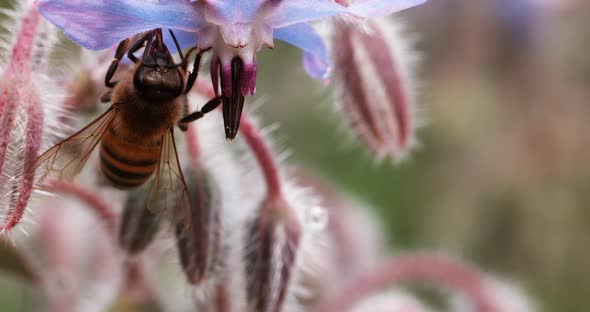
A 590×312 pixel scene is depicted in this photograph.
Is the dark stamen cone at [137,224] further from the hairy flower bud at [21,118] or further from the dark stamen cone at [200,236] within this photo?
the hairy flower bud at [21,118]

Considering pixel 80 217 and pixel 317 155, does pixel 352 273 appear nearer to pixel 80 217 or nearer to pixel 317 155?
pixel 80 217

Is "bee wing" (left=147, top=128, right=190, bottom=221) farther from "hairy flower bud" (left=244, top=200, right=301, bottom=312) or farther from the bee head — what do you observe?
"hairy flower bud" (left=244, top=200, right=301, bottom=312)

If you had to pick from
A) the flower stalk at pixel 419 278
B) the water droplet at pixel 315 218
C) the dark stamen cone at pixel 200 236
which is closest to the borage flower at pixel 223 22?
the dark stamen cone at pixel 200 236

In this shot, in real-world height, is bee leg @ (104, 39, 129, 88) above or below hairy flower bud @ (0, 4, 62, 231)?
above

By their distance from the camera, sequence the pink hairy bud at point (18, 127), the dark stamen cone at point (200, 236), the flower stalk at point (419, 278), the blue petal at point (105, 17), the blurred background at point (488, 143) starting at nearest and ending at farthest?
the blue petal at point (105, 17), the pink hairy bud at point (18, 127), the dark stamen cone at point (200, 236), the flower stalk at point (419, 278), the blurred background at point (488, 143)

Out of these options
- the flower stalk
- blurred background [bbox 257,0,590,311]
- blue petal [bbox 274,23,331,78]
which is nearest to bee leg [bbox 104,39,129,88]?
blue petal [bbox 274,23,331,78]

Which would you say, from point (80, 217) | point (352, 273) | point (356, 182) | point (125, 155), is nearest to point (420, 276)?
point (352, 273)
